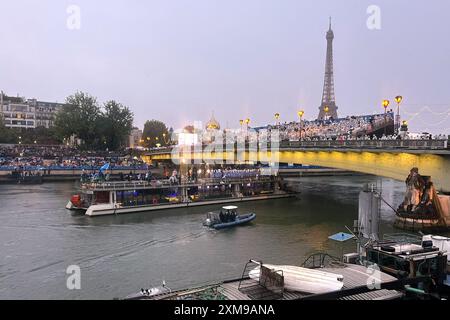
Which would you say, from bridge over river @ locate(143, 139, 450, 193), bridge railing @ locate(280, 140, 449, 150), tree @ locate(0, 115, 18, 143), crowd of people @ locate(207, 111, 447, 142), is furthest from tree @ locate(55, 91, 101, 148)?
bridge railing @ locate(280, 140, 449, 150)

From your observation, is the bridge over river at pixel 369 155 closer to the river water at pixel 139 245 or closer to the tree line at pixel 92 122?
the river water at pixel 139 245

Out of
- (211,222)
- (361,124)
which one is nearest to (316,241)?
(211,222)

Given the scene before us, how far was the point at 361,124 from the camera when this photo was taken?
71.2 metres

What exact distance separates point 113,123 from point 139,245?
104m

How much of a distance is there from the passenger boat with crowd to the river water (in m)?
1.74

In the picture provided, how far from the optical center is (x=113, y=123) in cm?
13050

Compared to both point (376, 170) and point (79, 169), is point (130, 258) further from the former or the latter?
point (79, 169)

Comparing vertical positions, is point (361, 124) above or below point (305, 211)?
above

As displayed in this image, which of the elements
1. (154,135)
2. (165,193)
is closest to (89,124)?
(154,135)

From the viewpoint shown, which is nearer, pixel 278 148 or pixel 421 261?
pixel 421 261

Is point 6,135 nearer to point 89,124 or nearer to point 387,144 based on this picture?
point 89,124

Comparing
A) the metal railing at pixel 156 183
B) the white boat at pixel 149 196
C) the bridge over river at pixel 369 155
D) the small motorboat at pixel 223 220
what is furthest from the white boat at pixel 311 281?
the metal railing at pixel 156 183

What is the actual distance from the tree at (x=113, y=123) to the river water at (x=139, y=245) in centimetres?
7869
